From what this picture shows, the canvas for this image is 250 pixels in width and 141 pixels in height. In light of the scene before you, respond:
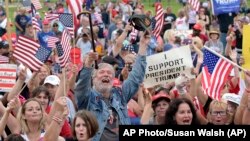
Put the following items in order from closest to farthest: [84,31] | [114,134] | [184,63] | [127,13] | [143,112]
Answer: [114,134]
[143,112]
[184,63]
[84,31]
[127,13]

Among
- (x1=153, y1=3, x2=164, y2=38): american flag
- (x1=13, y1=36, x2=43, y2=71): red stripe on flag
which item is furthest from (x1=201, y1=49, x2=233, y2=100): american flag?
(x1=153, y1=3, x2=164, y2=38): american flag

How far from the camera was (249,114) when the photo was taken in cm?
816

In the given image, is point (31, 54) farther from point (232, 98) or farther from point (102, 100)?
point (102, 100)

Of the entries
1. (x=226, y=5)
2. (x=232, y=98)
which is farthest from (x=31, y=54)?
(x=226, y=5)

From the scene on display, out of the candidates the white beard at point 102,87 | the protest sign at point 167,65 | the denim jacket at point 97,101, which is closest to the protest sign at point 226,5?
the protest sign at point 167,65

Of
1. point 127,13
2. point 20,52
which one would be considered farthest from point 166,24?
point 20,52

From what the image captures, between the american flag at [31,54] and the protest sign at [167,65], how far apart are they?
4.91 ft

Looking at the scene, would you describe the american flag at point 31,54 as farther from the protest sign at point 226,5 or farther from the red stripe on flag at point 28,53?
the protest sign at point 226,5

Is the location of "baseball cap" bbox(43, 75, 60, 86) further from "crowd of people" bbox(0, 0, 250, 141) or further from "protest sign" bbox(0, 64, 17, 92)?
"protest sign" bbox(0, 64, 17, 92)

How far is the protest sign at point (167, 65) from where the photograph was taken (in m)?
10.4

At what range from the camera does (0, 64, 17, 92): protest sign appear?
1079 centimetres

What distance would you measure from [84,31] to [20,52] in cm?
699

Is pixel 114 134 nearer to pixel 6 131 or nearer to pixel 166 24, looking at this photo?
pixel 6 131

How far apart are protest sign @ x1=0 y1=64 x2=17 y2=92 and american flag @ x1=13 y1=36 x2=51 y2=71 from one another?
20 centimetres
